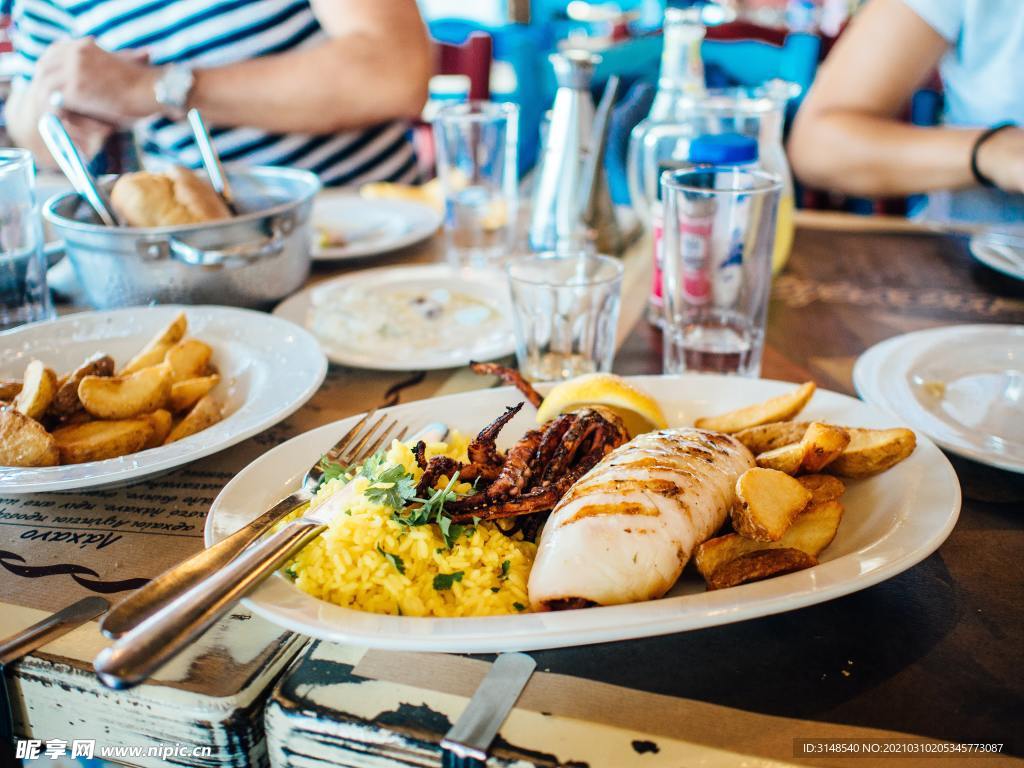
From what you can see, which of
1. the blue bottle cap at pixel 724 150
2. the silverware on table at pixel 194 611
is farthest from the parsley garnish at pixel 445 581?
the blue bottle cap at pixel 724 150

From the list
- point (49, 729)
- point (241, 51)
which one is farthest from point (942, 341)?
point (241, 51)

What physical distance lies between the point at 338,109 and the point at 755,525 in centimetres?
178

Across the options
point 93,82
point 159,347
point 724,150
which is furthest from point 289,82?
point 724,150

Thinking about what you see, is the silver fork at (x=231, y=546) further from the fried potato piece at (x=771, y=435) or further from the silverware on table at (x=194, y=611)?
the fried potato piece at (x=771, y=435)

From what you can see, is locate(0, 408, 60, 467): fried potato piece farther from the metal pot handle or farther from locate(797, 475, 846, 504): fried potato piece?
locate(797, 475, 846, 504): fried potato piece

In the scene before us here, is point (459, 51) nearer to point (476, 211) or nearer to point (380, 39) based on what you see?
point (380, 39)

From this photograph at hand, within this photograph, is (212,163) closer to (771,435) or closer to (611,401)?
(611,401)

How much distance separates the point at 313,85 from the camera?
1996 millimetres

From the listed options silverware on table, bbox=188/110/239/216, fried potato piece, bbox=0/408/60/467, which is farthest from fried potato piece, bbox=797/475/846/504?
silverware on table, bbox=188/110/239/216

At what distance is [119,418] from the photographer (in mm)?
904

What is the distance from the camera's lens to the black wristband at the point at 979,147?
1.74 m

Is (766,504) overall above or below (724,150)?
below

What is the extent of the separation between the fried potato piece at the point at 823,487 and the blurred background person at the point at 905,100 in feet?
4.51

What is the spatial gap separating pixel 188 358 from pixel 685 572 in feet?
2.24
